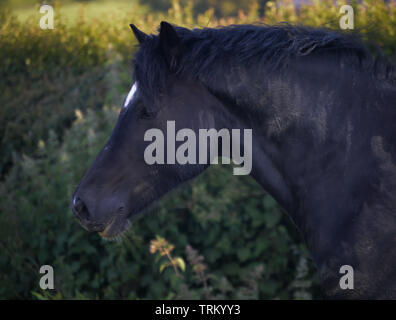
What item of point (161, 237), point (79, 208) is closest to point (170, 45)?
point (79, 208)

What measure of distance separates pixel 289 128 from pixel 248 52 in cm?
44

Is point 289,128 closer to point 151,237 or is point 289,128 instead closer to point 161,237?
point 161,237

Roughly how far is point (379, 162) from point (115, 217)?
1.36m

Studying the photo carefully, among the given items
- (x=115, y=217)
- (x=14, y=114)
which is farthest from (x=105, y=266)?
(x=14, y=114)

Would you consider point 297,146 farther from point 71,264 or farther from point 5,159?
point 5,159

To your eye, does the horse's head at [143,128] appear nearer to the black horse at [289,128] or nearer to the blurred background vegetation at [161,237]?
the black horse at [289,128]

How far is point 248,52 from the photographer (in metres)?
2.05

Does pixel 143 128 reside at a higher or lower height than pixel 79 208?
higher

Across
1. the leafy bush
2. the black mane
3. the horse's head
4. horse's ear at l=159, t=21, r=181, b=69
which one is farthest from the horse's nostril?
the leafy bush

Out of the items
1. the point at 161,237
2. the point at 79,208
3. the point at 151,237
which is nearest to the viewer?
the point at 79,208

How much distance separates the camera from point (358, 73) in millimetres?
1960

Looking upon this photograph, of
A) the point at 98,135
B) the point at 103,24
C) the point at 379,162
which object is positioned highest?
the point at 103,24

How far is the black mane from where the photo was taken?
1994 mm
